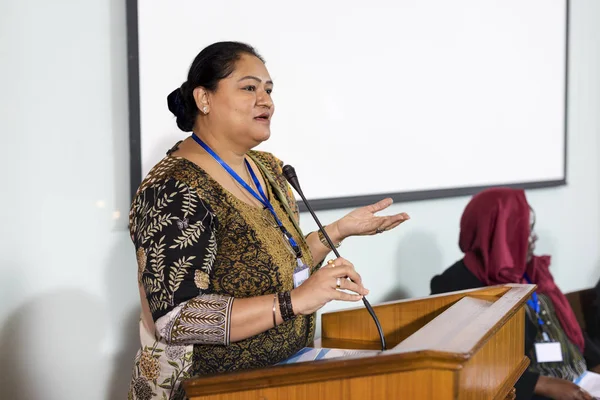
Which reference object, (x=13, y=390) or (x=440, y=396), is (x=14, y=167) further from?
(x=440, y=396)

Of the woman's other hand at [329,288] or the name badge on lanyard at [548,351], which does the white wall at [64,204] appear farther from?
the name badge on lanyard at [548,351]

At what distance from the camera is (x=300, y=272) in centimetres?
192

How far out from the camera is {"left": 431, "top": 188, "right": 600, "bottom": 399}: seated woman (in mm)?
3037

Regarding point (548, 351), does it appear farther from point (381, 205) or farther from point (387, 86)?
point (381, 205)

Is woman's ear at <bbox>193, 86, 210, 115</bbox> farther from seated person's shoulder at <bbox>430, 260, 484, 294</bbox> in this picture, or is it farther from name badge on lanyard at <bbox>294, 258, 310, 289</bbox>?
seated person's shoulder at <bbox>430, 260, 484, 294</bbox>

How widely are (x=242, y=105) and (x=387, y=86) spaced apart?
1739 millimetres

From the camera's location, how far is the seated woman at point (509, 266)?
9.96ft

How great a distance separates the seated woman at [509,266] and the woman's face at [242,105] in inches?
60.7

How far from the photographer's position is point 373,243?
3525mm

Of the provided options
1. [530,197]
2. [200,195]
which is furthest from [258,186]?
[530,197]

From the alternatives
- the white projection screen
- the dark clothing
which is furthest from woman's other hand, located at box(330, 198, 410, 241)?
the dark clothing

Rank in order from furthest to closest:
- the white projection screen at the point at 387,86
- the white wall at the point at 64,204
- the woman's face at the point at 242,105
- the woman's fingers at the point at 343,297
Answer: the white projection screen at the point at 387,86 → the white wall at the point at 64,204 → the woman's face at the point at 242,105 → the woman's fingers at the point at 343,297

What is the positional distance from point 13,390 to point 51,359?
148 mm

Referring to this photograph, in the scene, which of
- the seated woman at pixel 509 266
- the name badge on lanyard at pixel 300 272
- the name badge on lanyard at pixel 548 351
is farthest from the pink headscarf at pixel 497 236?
the name badge on lanyard at pixel 300 272
